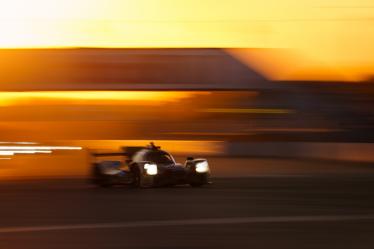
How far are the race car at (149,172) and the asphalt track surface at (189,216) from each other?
1.15 ft

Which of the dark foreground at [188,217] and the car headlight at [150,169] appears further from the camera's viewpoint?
the car headlight at [150,169]

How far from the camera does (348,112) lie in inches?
2299

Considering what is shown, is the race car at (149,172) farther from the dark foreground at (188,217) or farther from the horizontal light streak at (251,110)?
the horizontal light streak at (251,110)

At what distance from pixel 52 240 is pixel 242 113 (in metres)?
49.0

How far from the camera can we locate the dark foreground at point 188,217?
30.5ft

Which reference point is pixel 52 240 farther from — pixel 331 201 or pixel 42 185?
pixel 42 185

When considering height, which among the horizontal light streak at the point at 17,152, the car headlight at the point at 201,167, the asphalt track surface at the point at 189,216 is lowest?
the asphalt track surface at the point at 189,216

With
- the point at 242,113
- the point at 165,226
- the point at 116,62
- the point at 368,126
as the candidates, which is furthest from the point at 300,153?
the point at 165,226

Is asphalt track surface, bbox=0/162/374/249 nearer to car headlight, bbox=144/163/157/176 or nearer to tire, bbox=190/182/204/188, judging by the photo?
tire, bbox=190/182/204/188

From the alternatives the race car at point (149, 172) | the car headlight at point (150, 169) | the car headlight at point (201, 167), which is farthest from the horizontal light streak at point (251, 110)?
the car headlight at point (150, 169)

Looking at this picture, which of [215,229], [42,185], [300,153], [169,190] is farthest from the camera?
[300,153]

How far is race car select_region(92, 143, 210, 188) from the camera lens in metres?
18.6

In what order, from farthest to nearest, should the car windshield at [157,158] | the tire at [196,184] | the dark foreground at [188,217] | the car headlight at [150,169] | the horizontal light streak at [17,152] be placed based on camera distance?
the horizontal light streak at [17,152] < the tire at [196,184] < the car windshield at [157,158] < the car headlight at [150,169] < the dark foreground at [188,217]

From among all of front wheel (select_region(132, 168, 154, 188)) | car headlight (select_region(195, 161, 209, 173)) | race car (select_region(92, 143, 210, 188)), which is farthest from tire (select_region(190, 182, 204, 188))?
front wheel (select_region(132, 168, 154, 188))
